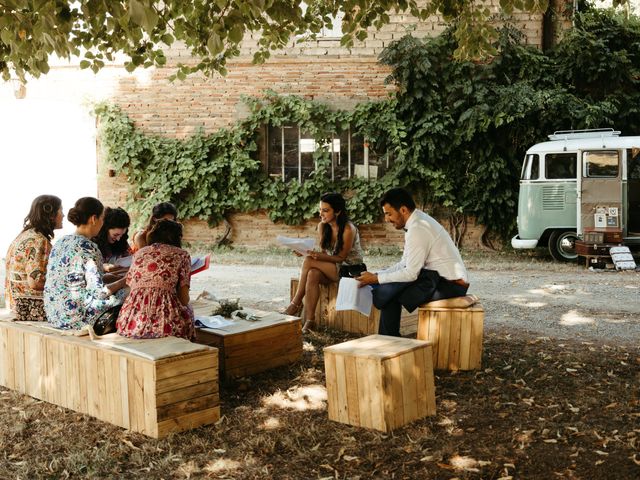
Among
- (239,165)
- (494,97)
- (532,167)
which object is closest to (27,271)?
(239,165)

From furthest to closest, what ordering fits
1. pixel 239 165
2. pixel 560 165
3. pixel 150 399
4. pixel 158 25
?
pixel 239 165 → pixel 560 165 → pixel 158 25 → pixel 150 399

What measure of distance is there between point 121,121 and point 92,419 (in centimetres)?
1195

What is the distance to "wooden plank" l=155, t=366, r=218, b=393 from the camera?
4.35 metres

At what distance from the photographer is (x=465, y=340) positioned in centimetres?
573

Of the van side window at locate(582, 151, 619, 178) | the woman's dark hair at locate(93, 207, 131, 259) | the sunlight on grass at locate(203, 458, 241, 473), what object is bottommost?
the sunlight on grass at locate(203, 458, 241, 473)

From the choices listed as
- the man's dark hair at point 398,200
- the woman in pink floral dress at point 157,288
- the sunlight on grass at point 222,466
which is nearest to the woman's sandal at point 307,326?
the man's dark hair at point 398,200

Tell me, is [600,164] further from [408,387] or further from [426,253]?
[408,387]

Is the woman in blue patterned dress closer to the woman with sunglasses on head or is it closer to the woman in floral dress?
the woman in floral dress

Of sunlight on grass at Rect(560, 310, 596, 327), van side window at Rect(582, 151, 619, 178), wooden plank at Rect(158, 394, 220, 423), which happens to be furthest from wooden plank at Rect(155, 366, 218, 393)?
van side window at Rect(582, 151, 619, 178)

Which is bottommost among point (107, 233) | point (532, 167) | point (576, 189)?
point (107, 233)

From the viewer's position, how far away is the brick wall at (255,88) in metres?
15.3

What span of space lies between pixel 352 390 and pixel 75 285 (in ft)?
7.09

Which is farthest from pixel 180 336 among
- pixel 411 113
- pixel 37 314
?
pixel 411 113

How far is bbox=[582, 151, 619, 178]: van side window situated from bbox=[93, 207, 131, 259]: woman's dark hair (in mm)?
8930
